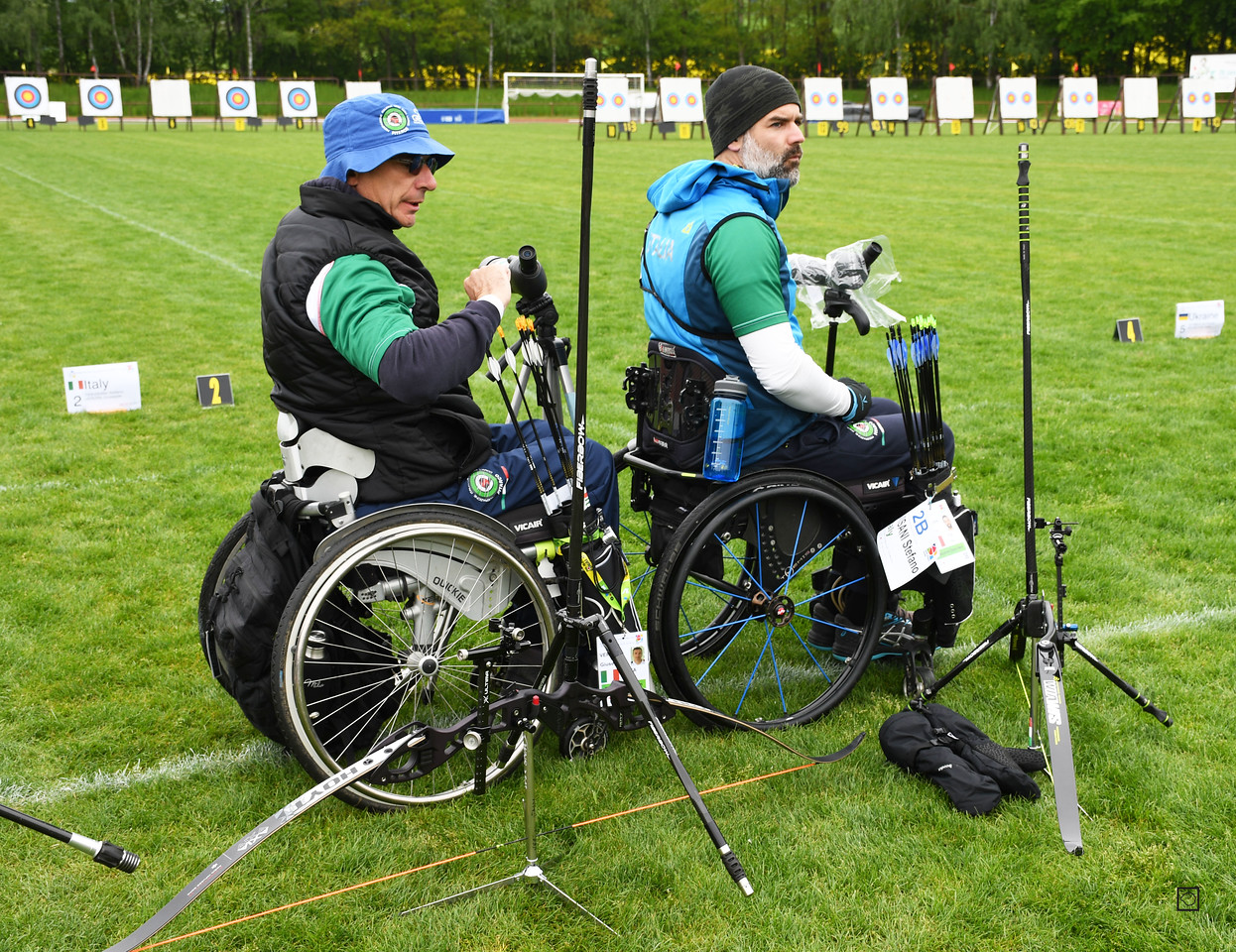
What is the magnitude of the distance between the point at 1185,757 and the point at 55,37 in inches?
2773

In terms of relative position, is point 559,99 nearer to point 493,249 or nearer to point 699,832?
point 493,249

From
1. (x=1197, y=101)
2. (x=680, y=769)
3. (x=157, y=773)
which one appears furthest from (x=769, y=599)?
(x=1197, y=101)

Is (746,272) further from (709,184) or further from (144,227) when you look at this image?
(144,227)

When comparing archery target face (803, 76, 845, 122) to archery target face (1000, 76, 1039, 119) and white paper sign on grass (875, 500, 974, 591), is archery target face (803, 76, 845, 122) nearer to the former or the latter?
archery target face (1000, 76, 1039, 119)

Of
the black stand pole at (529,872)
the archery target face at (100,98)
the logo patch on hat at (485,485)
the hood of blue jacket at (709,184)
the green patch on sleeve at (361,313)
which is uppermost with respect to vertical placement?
the archery target face at (100,98)

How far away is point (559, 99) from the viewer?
163ft

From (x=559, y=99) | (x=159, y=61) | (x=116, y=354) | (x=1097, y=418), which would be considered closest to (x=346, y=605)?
(x=1097, y=418)

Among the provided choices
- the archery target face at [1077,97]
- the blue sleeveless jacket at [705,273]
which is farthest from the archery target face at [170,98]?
the blue sleeveless jacket at [705,273]

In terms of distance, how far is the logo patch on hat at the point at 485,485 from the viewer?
Answer: 9.59ft

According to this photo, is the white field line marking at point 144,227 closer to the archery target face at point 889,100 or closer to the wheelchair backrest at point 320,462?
the wheelchair backrest at point 320,462

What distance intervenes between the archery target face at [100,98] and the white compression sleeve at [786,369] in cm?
4157

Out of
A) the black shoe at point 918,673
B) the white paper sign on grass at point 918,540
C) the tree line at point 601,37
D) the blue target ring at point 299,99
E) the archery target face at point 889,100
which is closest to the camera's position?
the white paper sign on grass at point 918,540

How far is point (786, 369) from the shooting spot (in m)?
2.94

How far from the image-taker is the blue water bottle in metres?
3.00
